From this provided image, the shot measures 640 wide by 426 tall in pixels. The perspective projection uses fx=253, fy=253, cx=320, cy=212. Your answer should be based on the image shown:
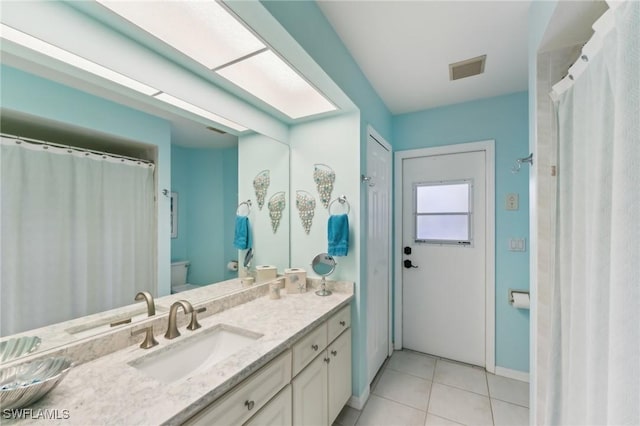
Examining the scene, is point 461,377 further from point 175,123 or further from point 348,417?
point 175,123

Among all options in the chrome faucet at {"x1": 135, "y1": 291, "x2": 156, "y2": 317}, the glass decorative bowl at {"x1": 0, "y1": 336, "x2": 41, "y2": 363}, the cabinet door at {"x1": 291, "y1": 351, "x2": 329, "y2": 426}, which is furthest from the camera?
the cabinet door at {"x1": 291, "y1": 351, "x2": 329, "y2": 426}

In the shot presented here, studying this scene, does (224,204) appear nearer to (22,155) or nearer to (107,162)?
(107,162)

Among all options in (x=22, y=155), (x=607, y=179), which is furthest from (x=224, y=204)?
(x=607, y=179)

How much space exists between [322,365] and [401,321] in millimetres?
1580

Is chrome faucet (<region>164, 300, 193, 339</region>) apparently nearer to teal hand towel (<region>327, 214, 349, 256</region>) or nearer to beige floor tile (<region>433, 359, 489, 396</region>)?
teal hand towel (<region>327, 214, 349, 256</region>)

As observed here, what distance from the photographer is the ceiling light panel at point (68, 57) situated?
869 mm

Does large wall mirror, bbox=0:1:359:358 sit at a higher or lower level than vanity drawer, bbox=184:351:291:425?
higher

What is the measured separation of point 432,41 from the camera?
1.66 metres

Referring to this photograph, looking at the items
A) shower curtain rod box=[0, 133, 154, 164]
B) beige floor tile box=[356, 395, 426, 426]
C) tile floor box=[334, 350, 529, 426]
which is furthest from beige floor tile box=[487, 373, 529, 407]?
shower curtain rod box=[0, 133, 154, 164]

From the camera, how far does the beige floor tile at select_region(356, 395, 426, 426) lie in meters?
1.78

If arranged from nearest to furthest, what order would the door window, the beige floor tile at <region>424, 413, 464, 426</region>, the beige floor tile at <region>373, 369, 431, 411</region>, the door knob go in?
1. the beige floor tile at <region>424, 413, 464, 426</region>
2. the beige floor tile at <region>373, 369, 431, 411</region>
3. the door window
4. the door knob

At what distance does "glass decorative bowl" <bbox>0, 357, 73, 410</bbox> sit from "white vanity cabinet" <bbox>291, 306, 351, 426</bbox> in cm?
86

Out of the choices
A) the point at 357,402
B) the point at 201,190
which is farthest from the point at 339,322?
the point at 201,190

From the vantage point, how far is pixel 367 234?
2066 mm
